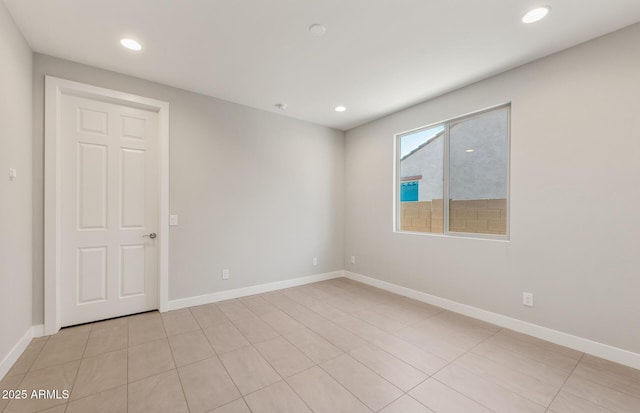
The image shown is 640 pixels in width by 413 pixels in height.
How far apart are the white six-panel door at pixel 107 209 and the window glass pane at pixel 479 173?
12.3 ft

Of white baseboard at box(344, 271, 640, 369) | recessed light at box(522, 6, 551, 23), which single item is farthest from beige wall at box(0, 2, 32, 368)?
white baseboard at box(344, 271, 640, 369)

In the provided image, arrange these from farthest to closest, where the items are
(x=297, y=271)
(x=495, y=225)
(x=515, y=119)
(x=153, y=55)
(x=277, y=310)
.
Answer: (x=297, y=271) < (x=277, y=310) < (x=495, y=225) < (x=515, y=119) < (x=153, y=55)

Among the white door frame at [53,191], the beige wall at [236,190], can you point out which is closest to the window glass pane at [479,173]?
the beige wall at [236,190]

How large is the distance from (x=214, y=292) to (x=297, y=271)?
4.36 ft

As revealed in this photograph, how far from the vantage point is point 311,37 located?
2291 mm

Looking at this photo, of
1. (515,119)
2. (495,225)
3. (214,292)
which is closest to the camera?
(515,119)

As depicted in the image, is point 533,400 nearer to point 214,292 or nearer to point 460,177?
point 460,177

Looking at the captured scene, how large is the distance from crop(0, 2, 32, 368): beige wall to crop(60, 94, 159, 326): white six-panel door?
1.12 feet

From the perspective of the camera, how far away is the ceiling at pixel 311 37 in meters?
1.96

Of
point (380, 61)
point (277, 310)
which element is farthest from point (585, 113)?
point (277, 310)

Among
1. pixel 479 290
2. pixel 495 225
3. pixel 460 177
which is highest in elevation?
pixel 460 177

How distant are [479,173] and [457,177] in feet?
0.86

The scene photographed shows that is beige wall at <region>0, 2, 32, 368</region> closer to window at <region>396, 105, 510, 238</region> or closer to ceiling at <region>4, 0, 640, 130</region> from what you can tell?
ceiling at <region>4, 0, 640, 130</region>

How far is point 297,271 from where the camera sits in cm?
435
